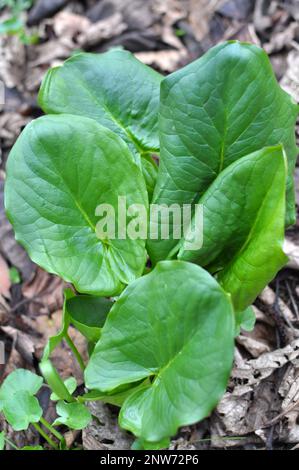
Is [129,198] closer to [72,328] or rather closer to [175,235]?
[175,235]

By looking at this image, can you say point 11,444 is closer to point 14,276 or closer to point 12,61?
point 14,276

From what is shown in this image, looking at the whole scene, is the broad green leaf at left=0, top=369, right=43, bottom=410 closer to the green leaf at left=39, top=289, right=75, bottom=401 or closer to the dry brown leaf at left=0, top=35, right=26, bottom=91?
the green leaf at left=39, top=289, right=75, bottom=401

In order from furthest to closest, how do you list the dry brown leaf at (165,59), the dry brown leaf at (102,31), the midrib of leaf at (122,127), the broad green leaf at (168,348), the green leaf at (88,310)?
the dry brown leaf at (102,31), the dry brown leaf at (165,59), the midrib of leaf at (122,127), the green leaf at (88,310), the broad green leaf at (168,348)

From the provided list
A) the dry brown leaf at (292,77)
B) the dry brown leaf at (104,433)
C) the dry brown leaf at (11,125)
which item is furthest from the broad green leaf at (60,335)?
the dry brown leaf at (292,77)

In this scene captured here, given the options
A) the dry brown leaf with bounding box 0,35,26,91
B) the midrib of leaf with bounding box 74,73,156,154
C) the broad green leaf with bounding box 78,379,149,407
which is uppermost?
the midrib of leaf with bounding box 74,73,156,154

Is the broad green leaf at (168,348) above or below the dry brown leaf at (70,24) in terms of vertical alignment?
below

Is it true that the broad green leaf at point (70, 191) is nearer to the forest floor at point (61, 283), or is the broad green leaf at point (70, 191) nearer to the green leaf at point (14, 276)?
the forest floor at point (61, 283)

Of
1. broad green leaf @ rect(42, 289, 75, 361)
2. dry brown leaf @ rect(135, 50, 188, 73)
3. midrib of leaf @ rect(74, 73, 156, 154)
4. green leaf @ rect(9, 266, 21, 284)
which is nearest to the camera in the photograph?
broad green leaf @ rect(42, 289, 75, 361)

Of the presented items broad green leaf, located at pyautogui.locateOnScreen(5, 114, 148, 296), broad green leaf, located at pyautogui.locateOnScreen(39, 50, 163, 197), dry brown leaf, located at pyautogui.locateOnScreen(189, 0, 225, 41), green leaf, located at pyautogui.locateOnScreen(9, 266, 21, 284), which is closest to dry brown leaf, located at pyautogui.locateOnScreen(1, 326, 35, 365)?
green leaf, located at pyautogui.locateOnScreen(9, 266, 21, 284)

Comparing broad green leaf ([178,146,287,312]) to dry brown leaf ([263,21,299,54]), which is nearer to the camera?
broad green leaf ([178,146,287,312])
